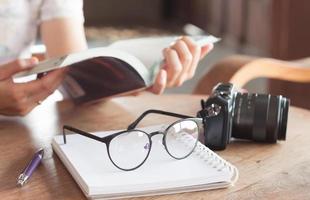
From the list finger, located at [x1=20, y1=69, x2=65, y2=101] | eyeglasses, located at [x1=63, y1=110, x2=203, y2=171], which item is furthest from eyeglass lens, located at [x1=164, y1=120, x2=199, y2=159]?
finger, located at [x1=20, y1=69, x2=65, y2=101]

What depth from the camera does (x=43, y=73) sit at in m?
1.09

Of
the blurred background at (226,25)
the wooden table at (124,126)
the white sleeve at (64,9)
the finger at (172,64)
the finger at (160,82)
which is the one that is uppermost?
the white sleeve at (64,9)

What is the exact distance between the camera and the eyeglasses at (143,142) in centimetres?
84

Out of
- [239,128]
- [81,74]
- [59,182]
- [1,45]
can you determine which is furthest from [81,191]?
[1,45]

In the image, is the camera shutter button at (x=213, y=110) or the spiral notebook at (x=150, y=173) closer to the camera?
the spiral notebook at (x=150, y=173)

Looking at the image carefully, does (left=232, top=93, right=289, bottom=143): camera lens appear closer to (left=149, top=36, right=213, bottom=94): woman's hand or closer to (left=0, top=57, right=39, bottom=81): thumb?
(left=149, top=36, right=213, bottom=94): woman's hand

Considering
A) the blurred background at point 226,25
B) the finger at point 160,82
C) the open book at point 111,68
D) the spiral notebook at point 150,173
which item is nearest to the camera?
the spiral notebook at point 150,173

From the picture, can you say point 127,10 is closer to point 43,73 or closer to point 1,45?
point 1,45

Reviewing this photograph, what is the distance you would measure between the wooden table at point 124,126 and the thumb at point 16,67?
0.08m

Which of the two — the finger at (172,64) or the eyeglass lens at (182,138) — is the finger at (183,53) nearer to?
the finger at (172,64)

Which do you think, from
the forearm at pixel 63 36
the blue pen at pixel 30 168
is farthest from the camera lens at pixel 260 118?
the forearm at pixel 63 36

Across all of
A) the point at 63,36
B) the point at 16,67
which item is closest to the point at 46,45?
the point at 63,36

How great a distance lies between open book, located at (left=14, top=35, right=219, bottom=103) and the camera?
3.39 ft

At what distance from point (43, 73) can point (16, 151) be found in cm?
18
